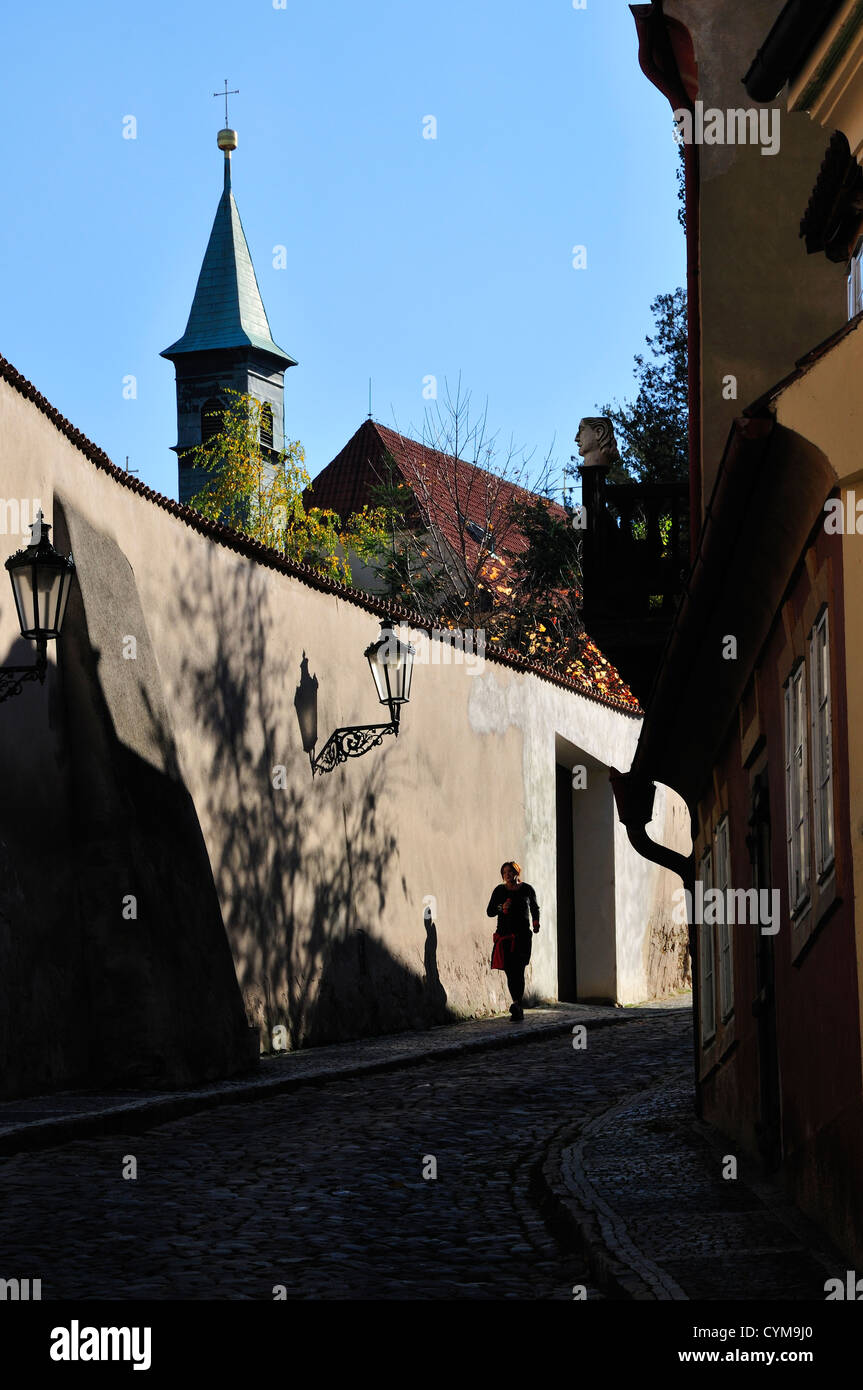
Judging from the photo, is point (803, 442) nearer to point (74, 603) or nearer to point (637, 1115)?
point (637, 1115)

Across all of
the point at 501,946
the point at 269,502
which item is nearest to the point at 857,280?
the point at 501,946

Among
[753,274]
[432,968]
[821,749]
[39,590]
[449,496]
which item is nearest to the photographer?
[821,749]

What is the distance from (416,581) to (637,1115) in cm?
2539

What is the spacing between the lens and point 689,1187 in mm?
8445

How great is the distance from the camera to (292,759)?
1625 centimetres

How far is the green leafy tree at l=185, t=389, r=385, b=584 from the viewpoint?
140 feet

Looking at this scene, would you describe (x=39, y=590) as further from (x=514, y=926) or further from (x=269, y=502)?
(x=269, y=502)

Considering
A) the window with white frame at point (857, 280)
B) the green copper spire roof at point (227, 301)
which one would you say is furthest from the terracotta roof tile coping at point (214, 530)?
the green copper spire roof at point (227, 301)

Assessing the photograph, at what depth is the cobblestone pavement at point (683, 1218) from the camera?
6.07 m

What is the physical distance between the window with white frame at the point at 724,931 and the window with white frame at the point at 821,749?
3.35m

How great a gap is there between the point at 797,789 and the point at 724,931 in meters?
3.23

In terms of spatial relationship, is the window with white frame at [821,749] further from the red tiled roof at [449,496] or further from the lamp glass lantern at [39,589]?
the red tiled roof at [449,496]

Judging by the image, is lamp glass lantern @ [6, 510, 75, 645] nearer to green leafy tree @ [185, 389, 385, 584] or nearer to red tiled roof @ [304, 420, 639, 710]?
red tiled roof @ [304, 420, 639, 710]

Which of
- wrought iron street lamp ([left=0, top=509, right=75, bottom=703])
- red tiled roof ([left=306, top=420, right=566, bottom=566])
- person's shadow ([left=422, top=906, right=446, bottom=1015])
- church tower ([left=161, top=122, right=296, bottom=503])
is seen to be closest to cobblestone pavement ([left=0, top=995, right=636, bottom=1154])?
person's shadow ([left=422, top=906, right=446, bottom=1015])
